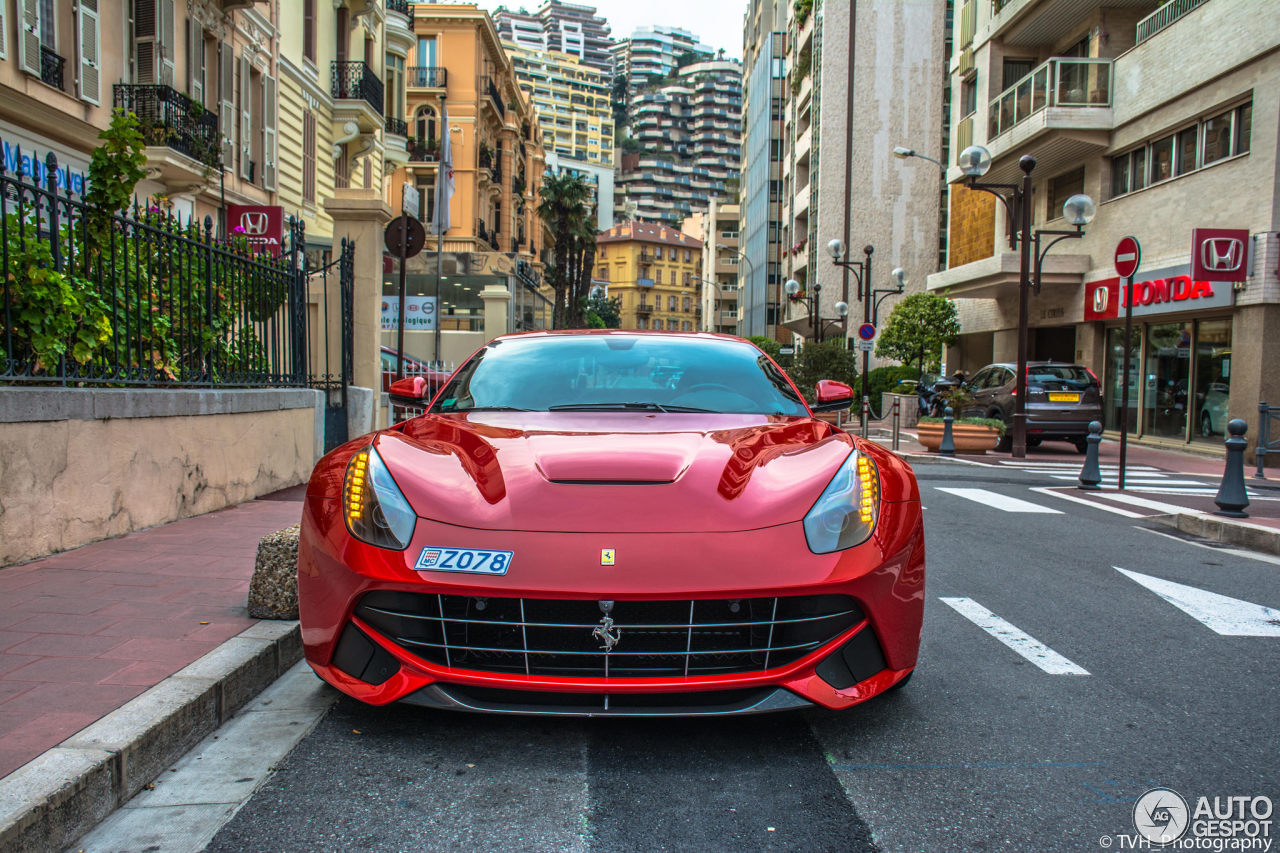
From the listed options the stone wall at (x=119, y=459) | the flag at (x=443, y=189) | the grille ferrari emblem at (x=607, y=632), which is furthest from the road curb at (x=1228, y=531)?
the flag at (x=443, y=189)

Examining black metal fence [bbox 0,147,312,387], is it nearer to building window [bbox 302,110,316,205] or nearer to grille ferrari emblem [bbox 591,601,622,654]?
grille ferrari emblem [bbox 591,601,622,654]

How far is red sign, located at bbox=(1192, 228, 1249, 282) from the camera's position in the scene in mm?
15648

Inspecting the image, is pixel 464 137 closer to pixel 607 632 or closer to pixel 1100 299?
pixel 1100 299

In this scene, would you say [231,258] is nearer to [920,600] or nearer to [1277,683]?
[920,600]

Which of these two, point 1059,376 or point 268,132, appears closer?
point 1059,376

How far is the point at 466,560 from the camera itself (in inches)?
109

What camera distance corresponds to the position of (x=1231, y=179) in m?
17.1

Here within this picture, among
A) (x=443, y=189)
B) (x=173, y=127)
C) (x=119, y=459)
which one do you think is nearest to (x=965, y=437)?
(x=443, y=189)

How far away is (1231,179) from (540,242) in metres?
64.6

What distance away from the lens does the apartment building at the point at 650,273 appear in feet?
448

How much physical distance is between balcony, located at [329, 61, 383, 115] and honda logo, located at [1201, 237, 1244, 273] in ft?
69.8

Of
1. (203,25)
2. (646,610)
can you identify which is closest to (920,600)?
(646,610)

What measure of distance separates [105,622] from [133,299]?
3238 millimetres

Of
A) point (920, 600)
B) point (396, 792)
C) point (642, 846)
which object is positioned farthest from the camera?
point (920, 600)
